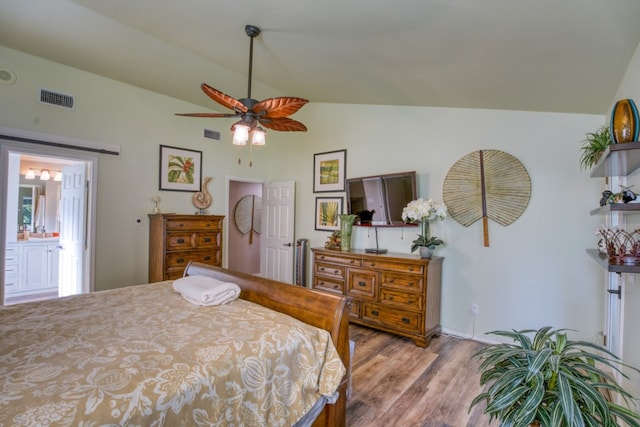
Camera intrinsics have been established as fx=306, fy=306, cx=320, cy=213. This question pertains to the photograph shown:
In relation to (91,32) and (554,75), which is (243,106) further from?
(554,75)

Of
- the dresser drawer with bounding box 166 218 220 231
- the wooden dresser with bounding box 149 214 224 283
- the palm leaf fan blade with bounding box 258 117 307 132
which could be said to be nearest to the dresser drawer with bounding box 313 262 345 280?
the wooden dresser with bounding box 149 214 224 283

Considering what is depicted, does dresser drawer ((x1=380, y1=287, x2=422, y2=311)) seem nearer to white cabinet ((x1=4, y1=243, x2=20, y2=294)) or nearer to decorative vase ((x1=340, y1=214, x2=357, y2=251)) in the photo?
decorative vase ((x1=340, y1=214, x2=357, y2=251))

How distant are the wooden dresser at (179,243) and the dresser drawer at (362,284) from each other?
1974 millimetres

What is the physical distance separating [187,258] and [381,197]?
272cm

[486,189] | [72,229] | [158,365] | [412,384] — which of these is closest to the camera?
[158,365]

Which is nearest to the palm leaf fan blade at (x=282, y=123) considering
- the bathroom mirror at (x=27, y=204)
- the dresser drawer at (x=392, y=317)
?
the dresser drawer at (x=392, y=317)

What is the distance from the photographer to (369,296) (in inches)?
145

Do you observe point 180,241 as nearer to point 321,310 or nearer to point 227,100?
point 227,100

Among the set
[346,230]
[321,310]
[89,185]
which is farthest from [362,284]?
[89,185]

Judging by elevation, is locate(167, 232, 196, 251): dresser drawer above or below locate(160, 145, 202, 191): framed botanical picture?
below

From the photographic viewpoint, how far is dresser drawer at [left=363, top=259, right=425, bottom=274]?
3316 millimetres

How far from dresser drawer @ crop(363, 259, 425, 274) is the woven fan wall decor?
0.81 metres

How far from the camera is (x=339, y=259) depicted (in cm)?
399

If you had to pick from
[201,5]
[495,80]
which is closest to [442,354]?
[495,80]
